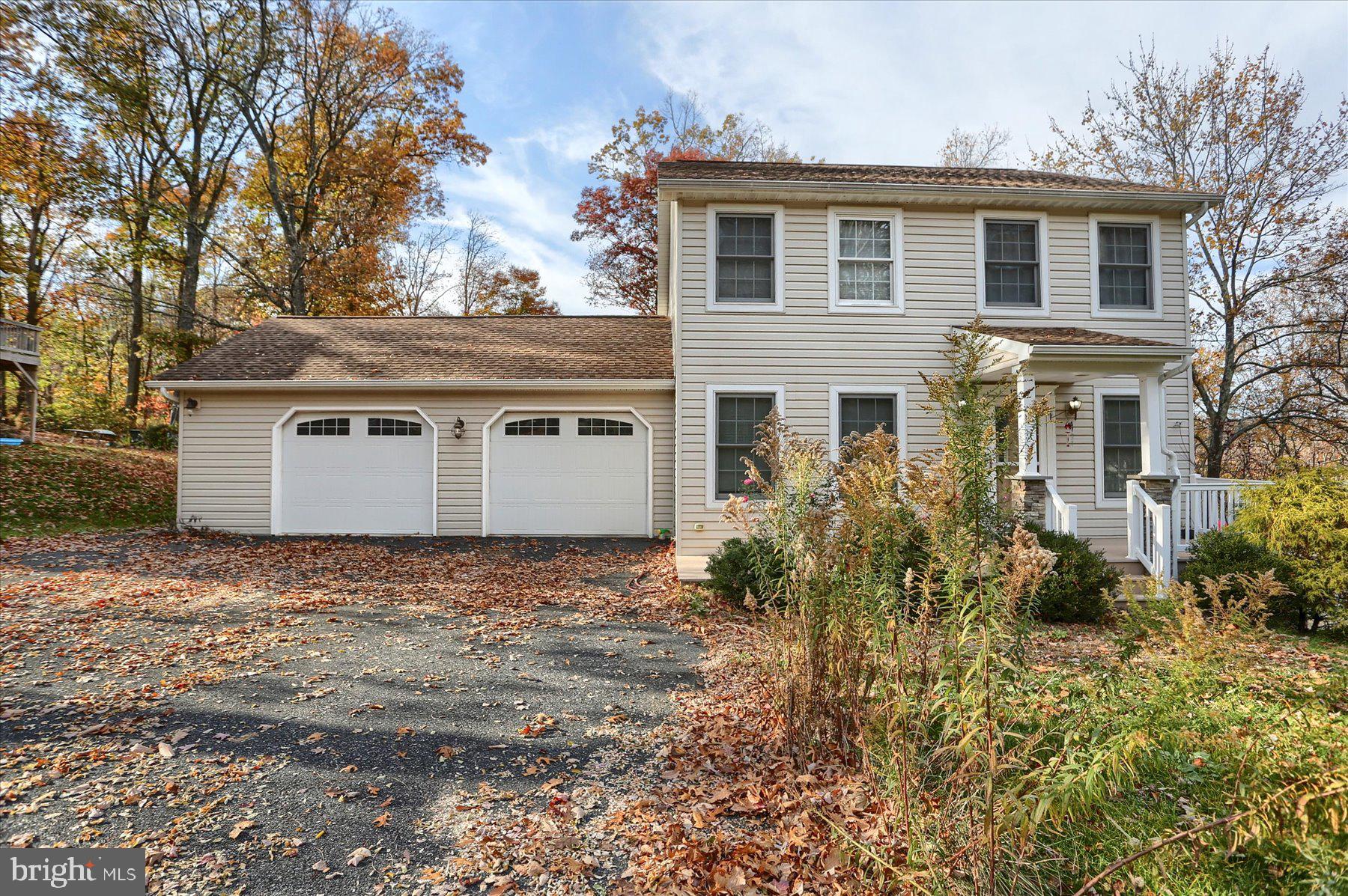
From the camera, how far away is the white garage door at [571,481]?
40.4ft

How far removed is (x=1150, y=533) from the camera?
8391 millimetres

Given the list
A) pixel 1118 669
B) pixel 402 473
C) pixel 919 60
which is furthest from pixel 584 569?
pixel 919 60

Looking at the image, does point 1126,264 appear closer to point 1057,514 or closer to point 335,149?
point 1057,514

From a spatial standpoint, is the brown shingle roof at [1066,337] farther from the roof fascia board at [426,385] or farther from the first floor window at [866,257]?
the roof fascia board at [426,385]

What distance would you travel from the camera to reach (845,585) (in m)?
3.67

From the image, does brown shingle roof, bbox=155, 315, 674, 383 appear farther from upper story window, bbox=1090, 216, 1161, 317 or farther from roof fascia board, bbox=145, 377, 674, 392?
upper story window, bbox=1090, 216, 1161, 317

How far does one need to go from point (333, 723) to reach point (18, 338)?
2206 cm

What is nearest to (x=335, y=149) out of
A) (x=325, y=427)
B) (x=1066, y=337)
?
(x=325, y=427)

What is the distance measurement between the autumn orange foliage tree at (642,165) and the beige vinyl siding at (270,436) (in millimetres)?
12182

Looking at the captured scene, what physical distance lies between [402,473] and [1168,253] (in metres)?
A: 13.7

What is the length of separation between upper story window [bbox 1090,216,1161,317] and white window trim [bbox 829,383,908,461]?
338 centimetres

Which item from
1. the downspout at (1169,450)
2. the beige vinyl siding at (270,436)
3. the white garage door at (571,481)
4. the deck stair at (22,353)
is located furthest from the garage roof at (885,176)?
the deck stair at (22,353)

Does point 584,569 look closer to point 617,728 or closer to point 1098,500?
point 617,728

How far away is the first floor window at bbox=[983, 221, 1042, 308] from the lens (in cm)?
1017
